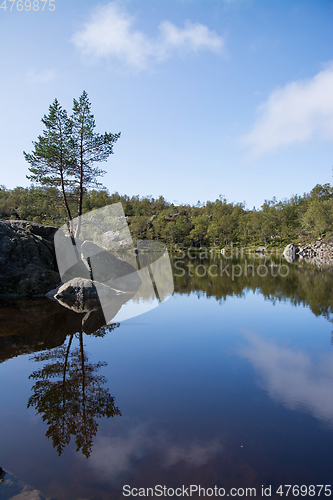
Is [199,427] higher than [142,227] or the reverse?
the reverse

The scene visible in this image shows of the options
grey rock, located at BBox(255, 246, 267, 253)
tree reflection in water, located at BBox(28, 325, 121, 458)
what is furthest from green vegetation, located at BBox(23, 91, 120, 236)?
grey rock, located at BBox(255, 246, 267, 253)

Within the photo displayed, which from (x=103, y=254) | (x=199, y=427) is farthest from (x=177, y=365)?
(x=103, y=254)

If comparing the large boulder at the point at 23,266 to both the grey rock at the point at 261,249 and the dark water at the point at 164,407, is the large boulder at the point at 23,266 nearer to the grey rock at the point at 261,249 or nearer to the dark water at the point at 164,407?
the dark water at the point at 164,407

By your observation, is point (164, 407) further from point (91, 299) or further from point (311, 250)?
point (311, 250)

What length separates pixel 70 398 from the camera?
236 inches

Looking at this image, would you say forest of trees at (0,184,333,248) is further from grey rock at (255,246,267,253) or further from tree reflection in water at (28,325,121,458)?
tree reflection in water at (28,325,121,458)

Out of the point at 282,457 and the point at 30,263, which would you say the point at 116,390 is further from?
the point at 30,263

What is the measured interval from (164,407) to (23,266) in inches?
563

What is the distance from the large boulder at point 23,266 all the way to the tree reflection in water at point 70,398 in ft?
30.8

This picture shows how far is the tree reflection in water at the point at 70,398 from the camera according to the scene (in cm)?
499

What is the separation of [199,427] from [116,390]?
2.16m

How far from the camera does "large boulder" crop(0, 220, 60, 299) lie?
1642 centimetres

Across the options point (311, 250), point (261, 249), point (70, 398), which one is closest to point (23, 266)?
point (70, 398)

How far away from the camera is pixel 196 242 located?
10031 centimetres
